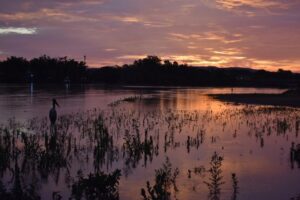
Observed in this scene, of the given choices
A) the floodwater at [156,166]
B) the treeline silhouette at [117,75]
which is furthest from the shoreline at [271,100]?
the treeline silhouette at [117,75]

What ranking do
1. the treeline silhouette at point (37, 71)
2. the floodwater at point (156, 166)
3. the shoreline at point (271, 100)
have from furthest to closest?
the treeline silhouette at point (37, 71) < the shoreline at point (271, 100) < the floodwater at point (156, 166)

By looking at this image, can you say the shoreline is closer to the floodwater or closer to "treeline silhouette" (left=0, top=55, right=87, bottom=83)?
the floodwater

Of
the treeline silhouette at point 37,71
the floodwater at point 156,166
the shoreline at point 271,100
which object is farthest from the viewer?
the treeline silhouette at point 37,71

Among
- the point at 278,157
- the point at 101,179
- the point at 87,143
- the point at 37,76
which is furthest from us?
the point at 37,76

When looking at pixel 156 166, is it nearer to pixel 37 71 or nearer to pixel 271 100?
pixel 271 100

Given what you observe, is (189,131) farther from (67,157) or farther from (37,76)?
(37,76)

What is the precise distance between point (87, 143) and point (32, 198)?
397 inches

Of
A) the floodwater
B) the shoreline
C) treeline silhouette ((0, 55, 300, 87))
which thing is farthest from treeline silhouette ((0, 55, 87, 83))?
the floodwater

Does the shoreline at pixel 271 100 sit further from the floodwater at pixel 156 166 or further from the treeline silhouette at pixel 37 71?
the treeline silhouette at pixel 37 71

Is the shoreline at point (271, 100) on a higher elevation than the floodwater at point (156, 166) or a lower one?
higher

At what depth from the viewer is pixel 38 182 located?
13766mm

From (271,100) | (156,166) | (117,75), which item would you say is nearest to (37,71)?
(117,75)

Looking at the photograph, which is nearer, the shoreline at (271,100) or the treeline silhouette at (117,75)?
the shoreline at (271,100)

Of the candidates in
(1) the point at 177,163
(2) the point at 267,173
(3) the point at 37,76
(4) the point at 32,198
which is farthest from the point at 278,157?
(3) the point at 37,76
